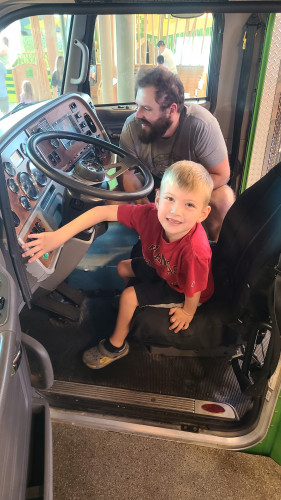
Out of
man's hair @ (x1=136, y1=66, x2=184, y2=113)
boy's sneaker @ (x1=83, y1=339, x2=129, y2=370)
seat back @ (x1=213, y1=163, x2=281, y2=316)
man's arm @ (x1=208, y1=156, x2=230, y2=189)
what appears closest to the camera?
seat back @ (x1=213, y1=163, x2=281, y2=316)

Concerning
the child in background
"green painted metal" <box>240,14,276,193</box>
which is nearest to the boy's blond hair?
"green painted metal" <box>240,14,276,193</box>

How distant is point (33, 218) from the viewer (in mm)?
1321

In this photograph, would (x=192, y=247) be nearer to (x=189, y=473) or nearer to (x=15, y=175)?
(x=15, y=175)

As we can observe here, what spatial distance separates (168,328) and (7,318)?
0.73m

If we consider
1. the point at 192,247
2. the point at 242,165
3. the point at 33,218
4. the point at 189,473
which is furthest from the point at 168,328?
the point at 242,165

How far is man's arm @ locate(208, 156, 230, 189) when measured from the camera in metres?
2.27

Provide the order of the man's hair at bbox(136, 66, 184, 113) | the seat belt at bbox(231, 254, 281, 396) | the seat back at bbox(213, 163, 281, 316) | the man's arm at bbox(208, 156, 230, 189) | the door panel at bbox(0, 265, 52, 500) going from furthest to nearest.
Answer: the man's arm at bbox(208, 156, 230, 189) < the man's hair at bbox(136, 66, 184, 113) < the seat back at bbox(213, 163, 281, 316) < the seat belt at bbox(231, 254, 281, 396) < the door panel at bbox(0, 265, 52, 500)

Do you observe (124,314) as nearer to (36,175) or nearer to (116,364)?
(116,364)

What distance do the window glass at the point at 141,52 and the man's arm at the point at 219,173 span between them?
2.33 feet

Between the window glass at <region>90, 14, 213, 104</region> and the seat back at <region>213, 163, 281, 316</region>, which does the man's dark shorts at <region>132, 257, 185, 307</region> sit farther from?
the window glass at <region>90, 14, 213, 104</region>

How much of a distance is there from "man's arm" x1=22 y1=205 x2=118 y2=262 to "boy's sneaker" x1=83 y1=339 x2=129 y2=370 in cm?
56

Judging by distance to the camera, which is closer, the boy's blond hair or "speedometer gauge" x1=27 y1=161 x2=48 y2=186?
the boy's blond hair

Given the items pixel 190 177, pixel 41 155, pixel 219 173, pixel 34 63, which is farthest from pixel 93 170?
pixel 34 63

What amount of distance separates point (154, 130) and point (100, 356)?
4.43ft
